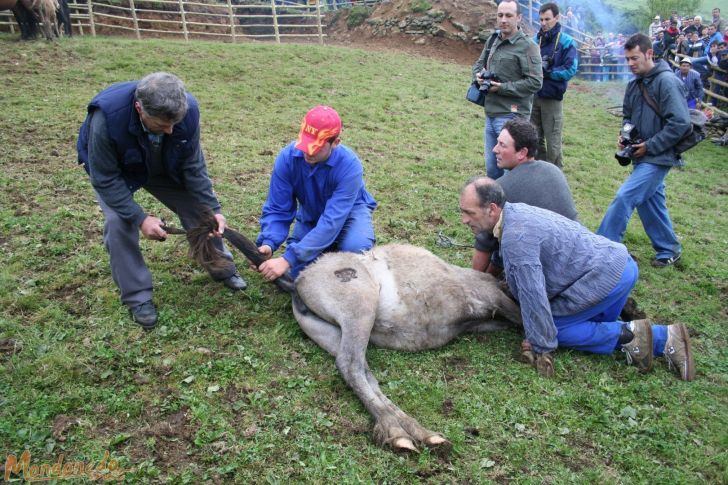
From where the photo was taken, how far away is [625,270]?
13.3 feet

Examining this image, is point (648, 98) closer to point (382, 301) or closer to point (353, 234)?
point (353, 234)

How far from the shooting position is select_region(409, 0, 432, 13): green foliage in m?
20.6

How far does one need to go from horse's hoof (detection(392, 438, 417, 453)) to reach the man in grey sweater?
2.01 m

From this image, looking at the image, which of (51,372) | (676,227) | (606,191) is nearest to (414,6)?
(606,191)

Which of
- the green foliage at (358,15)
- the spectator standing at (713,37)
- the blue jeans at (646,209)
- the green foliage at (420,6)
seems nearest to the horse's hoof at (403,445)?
the blue jeans at (646,209)

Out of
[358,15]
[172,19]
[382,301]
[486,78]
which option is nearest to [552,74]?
[486,78]

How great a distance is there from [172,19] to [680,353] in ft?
72.4

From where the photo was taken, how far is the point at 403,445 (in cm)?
309

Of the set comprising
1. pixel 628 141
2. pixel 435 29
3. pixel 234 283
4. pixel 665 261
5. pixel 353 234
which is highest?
pixel 435 29

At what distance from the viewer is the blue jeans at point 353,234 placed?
14.7ft

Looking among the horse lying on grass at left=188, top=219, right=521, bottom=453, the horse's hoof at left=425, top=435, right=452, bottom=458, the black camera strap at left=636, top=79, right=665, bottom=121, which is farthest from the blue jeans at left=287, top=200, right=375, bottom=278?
the black camera strap at left=636, top=79, right=665, bottom=121

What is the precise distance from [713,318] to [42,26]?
1629 centimetres

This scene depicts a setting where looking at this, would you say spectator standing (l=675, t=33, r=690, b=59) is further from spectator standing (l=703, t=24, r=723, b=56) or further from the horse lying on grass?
the horse lying on grass

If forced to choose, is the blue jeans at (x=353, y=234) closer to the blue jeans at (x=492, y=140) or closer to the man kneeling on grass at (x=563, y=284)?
the man kneeling on grass at (x=563, y=284)
